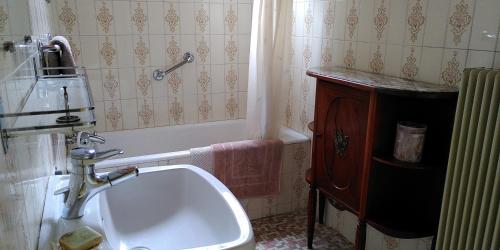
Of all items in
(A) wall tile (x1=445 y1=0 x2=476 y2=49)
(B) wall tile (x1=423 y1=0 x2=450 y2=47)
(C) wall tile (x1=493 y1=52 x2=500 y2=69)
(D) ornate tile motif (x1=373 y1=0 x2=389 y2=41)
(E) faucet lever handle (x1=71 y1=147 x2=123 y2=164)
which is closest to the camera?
(E) faucet lever handle (x1=71 y1=147 x2=123 y2=164)

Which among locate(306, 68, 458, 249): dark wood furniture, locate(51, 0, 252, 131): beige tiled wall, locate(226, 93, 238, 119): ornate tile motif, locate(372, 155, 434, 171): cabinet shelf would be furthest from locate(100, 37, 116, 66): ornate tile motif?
locate(372, 155, 434, 171): cabinet shelf

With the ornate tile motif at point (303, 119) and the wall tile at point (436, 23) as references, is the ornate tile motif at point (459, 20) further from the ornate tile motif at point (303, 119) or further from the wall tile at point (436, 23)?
the ornate tile motif at point (303, 119)

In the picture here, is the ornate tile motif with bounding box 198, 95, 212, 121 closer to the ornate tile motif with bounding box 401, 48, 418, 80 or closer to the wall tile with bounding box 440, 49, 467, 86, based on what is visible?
the ornate tile motif with bounding box 401, 48, 418, 80

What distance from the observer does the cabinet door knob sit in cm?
190

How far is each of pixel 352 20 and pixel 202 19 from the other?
3.99 feet

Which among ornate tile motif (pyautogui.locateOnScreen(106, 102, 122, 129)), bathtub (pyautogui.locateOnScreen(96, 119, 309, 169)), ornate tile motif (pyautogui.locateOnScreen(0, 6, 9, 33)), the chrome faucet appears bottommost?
bathtub (pyautogui.locateOnScreen(96, 119, 309, 169))

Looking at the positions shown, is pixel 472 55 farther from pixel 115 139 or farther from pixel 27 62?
pixel 115 139

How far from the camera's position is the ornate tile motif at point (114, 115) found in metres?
2.83

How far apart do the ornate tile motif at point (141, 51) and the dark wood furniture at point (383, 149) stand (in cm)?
138

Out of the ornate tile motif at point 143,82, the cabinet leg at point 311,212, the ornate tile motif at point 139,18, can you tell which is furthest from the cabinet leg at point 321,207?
the ornate tile motif at point 139,18

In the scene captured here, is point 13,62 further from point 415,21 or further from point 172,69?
point 172,69

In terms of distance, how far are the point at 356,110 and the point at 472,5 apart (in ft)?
2.04

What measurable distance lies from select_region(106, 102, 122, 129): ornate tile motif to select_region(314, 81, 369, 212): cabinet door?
1.54m

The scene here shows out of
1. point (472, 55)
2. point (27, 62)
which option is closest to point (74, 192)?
point (27, 62)
